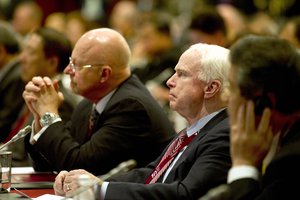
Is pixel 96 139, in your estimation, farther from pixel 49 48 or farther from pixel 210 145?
pixel 49 48

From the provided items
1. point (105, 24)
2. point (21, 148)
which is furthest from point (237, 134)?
point (105, 24)

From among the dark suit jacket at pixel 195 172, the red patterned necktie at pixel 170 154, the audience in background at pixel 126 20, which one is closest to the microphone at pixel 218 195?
the dark suit jacket at pixel 195 172

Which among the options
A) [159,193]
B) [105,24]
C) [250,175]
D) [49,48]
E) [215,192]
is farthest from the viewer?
[105,24]

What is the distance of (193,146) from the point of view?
10.3 ft

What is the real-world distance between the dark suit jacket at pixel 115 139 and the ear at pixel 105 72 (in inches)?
3.7

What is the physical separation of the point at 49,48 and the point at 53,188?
2.00 meters

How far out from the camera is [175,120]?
5914mm

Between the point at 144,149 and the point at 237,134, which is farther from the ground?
the point at 237,134

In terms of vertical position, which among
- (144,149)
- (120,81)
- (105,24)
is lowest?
(105,24)

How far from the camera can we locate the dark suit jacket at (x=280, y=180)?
2438 millimetres


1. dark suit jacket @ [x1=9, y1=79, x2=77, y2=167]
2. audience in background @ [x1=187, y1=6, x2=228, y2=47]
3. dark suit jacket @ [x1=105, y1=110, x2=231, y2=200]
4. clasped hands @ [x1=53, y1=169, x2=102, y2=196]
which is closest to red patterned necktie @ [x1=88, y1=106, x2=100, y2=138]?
dark suit jacket @ [x1=9, y1=79, x2=77, y2=167]

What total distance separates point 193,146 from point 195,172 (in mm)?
210

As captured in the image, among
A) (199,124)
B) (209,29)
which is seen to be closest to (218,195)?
(199,124)

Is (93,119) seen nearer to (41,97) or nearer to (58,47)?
(41,97)
